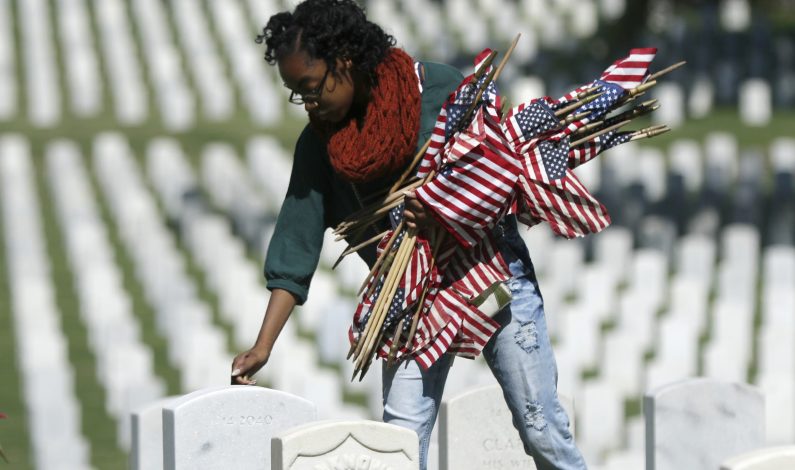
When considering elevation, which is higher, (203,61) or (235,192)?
(203,61)

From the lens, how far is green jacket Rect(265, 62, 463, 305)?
13.1 feet

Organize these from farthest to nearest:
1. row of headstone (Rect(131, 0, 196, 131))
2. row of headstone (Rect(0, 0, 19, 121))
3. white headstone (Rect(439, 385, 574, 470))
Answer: row of headstone (Rect(0, 0, 19, 121)) → row of headstone (Rect(131, 0, 196, 131)) → white headstone (Rect(439, 385, 574, 470))

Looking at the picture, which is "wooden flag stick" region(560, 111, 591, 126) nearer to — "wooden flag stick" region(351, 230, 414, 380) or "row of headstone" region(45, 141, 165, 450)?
"wooden flag stick" region(351, 230, 414, 380)

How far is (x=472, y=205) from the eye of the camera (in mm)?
3828

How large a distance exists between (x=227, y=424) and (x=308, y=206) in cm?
78

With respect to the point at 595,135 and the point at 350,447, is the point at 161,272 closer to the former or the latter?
the point at 350,447

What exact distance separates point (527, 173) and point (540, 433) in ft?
2.15

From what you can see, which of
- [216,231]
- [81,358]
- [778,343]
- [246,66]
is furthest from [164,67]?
[778,343]

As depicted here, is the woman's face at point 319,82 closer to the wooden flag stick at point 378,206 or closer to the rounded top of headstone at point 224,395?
the wooden flag stick at point 378,206

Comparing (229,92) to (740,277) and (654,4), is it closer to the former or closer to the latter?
(654,4)

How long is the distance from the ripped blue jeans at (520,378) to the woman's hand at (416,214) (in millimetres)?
205

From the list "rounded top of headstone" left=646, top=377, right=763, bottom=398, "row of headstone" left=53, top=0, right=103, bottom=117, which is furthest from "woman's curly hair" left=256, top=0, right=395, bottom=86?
"row of headstone" left=53, top=0, right=103, bottom=117

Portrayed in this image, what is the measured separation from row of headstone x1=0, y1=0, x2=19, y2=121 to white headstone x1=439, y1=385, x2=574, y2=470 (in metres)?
12.1

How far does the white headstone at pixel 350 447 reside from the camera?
4.00 metres
